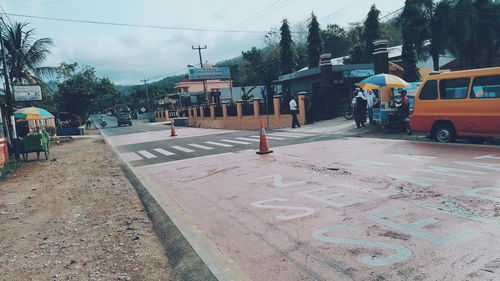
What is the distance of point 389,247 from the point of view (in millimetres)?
3854

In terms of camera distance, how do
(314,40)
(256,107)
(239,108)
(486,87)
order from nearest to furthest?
(486,87), (256,107), (239,108), (314,40)

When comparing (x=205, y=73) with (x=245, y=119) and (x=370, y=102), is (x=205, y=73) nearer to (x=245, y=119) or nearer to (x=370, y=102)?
(x=245, y=119)

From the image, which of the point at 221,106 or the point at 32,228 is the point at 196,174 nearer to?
the point at 32,228

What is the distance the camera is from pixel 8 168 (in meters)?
12.4

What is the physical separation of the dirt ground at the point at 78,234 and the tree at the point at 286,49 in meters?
37.3

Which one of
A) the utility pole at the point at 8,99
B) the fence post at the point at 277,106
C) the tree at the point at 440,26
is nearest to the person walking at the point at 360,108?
the fence post at the point at 277,106

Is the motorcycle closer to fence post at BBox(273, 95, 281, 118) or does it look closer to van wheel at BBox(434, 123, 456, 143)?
van wheel at BBox(434, 123, 456, 143)

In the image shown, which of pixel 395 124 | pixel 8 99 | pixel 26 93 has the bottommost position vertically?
pixel 395 124

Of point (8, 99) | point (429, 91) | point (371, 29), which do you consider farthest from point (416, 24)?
point (8, 99)

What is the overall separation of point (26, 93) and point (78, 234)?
19.0m

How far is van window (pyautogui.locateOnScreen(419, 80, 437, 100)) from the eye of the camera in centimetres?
1045

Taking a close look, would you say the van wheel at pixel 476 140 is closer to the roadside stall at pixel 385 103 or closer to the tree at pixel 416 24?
the roadside stall at pixel 385 103

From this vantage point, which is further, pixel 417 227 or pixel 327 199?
pixel 327 199

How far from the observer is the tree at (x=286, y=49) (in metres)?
43.5
